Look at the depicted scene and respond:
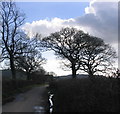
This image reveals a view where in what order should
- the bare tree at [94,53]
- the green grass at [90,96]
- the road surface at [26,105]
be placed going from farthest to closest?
1. the bare tree at [94,53]
2. the road surface at [26,105]
3. the green grass at [90,96]

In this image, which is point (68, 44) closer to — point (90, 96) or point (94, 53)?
point (94, 53)

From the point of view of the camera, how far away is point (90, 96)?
1136 centimetres

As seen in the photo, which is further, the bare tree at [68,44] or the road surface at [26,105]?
the bare tree at [68,44]

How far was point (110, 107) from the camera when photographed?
11.0 metres

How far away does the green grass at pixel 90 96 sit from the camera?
11.1 m

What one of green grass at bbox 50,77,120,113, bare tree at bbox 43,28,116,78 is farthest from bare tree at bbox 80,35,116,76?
green grass at bbox 50,77,120,113

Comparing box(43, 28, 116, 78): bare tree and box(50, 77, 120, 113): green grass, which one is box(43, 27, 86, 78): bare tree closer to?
box(43, 28, 116, 78): bare tree

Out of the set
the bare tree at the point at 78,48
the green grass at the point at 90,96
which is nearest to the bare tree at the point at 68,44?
the bare tree at the point at 78,48

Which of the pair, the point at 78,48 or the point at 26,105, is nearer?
the point at 26,105

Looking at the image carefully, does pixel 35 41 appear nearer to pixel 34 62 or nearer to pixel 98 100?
pixel 34 62

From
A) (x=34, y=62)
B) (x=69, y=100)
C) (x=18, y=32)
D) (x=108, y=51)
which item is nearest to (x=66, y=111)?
(x=69, y=100)

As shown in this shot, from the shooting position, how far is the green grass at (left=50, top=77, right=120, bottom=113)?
11109 millimetres

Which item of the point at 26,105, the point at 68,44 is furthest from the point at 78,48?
the point at 26,105

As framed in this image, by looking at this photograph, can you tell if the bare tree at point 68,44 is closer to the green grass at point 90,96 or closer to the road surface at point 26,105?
the road surface at point 26,105
